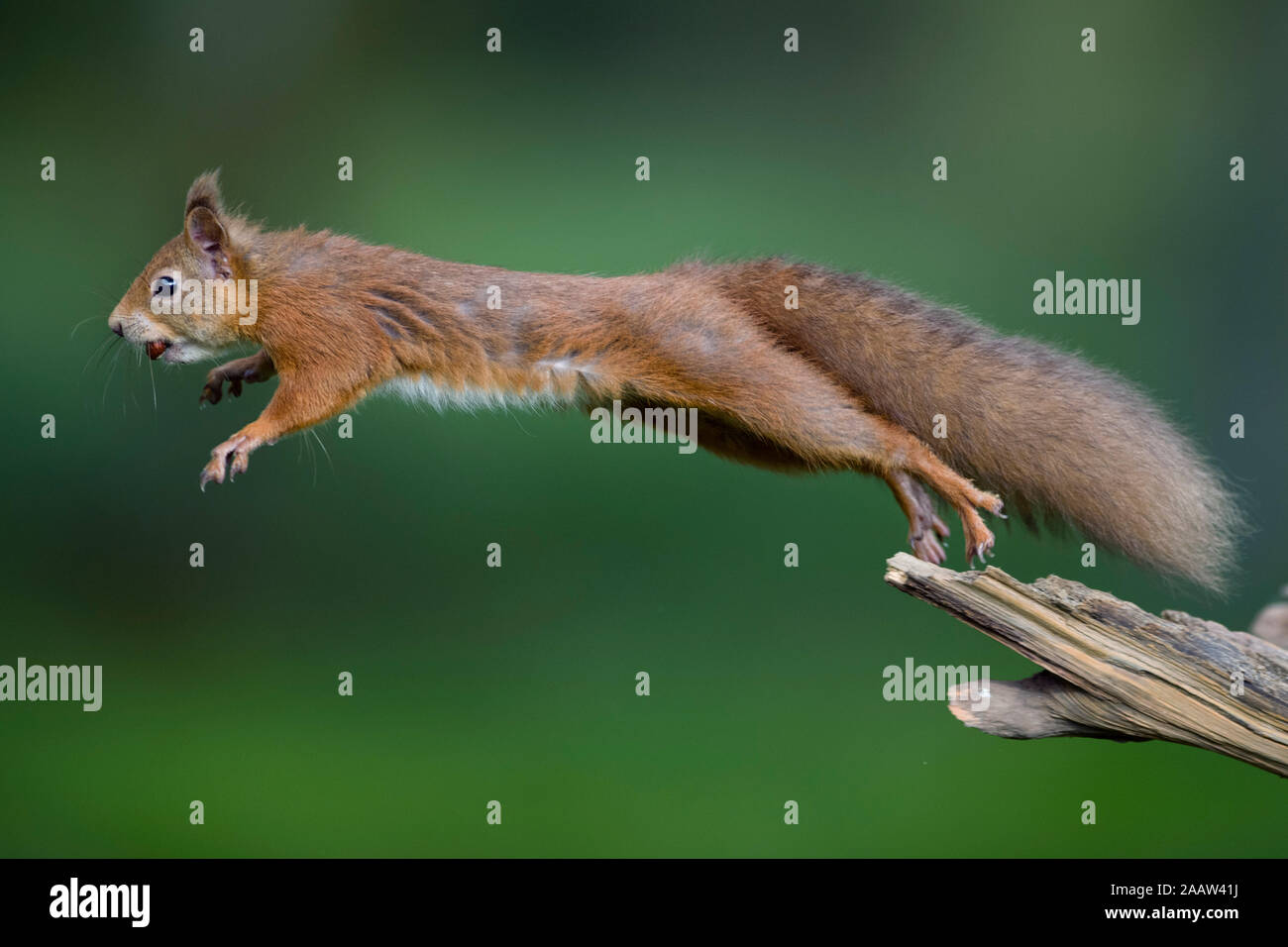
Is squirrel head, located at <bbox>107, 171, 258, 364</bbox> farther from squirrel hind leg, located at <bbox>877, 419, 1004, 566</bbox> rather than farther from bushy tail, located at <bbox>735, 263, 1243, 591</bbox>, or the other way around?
squirrel hind leg, located at <bbox>877, 419, 1004, 566</bbox>

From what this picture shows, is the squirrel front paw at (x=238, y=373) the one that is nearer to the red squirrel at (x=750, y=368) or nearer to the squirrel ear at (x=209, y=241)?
the red squirrel at (x=750, y=368)

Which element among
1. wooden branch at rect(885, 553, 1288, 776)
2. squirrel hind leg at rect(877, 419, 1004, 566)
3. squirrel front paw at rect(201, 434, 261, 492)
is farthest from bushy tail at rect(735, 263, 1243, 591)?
squirrel front paw at rect(201, 434, 261, 492)

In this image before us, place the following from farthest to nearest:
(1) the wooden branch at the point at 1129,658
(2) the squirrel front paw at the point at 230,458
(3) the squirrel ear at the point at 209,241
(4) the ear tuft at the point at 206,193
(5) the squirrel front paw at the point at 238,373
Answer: (5) the squirrel front paw at the point at 238,373, (4) the ear tuft at the point at 206,193, (3) the squirrel ear at the point at 209,241, (2) the squirrel front paw at the point at 230,458, (1) the wooden branch at the point at 1129,658

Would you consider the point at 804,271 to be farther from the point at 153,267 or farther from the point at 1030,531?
the point at 153,267

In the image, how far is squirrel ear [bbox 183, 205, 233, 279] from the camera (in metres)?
3.92

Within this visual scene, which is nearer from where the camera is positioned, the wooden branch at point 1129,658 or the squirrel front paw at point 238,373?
the wooden branch at point 1129,658

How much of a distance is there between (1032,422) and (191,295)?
8.48 ft

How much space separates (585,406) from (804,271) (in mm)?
820

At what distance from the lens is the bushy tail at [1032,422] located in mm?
3758

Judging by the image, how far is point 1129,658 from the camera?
10.8ft

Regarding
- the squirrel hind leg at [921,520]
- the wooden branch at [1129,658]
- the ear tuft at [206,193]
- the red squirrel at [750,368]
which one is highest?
the ear tuft at [206,193]

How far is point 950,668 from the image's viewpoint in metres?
5.75

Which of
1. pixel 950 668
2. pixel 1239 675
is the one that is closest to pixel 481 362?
pixel 1239 675

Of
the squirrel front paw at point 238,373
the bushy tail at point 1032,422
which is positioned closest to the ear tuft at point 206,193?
the squirrel front paw at point 238,373
